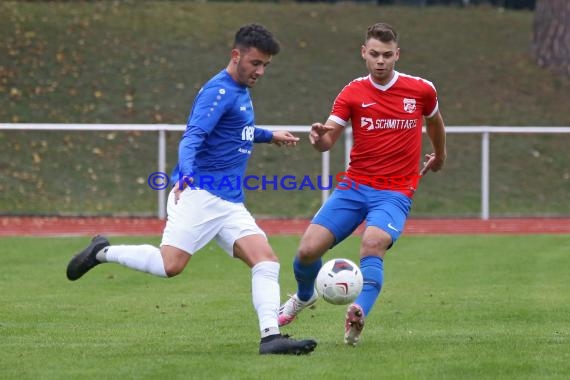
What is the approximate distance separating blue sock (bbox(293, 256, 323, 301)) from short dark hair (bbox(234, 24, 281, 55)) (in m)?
1.64

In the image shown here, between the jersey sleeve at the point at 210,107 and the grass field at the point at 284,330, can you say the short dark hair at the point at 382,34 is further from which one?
the grass field at the point at 284,330

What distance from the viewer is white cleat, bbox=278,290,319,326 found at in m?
8.41

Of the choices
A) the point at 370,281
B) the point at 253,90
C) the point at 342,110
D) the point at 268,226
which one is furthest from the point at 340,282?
the point at 253,90

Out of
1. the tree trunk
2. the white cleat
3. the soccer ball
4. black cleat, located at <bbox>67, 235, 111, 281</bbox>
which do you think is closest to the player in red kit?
the white cleat

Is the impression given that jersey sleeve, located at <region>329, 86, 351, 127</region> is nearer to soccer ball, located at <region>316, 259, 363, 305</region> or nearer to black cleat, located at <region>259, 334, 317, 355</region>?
soccer ball, located at <region>316, 259, 363, 305</region>

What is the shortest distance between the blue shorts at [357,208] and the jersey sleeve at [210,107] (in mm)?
1271

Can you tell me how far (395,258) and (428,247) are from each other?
56.3 inches

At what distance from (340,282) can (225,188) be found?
37.5 inches

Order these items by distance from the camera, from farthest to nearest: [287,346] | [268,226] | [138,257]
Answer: [268,226]
[138,257]
[287,346]

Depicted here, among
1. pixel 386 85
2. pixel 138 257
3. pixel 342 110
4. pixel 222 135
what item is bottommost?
pixel 138 257

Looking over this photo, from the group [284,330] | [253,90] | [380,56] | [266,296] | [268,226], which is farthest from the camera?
[253,90]

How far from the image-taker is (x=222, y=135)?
7.36 meters

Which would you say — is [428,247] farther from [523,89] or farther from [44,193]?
[523,89]

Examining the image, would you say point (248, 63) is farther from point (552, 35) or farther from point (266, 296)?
point (552, 35)
